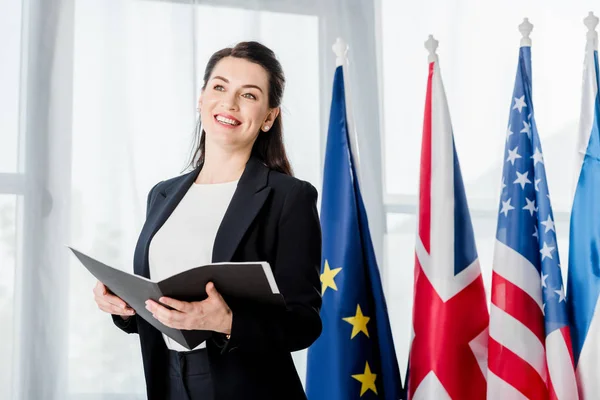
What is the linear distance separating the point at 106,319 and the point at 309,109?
1.01 metres

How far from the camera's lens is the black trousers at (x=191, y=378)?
1.33m

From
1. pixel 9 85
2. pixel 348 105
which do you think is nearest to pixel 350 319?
pixel 348 105

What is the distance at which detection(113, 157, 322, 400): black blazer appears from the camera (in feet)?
4.22

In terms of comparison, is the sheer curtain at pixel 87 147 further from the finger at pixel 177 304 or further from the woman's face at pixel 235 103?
the finger at pixel 177 304

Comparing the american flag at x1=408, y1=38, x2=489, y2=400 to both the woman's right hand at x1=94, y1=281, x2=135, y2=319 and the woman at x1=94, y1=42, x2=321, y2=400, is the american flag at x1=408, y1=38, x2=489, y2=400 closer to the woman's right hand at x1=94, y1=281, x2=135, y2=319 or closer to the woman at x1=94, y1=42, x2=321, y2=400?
the woman at x1=94, y1=42, x2=321, y2=400

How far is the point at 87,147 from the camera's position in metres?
2.32

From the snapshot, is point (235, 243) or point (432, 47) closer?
point (235, 243)

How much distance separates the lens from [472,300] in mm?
1978

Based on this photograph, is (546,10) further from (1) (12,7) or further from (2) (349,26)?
(1) (12,7)

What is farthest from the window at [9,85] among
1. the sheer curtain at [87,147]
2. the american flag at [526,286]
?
the american flag at [526,286]

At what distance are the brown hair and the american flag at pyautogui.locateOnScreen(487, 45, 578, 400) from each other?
0.73 m

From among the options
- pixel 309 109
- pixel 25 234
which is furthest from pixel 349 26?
pixel 25 234

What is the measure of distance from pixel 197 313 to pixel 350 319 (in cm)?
88

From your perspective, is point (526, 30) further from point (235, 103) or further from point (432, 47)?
point (235, 103)
